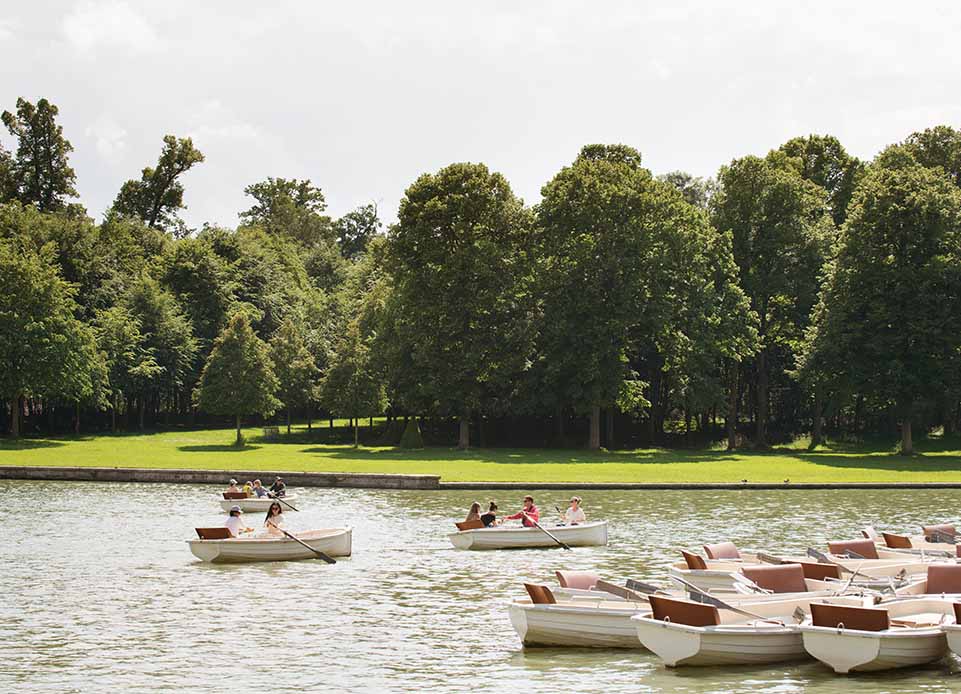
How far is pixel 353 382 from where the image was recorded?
267ft

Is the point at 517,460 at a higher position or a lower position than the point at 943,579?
higher

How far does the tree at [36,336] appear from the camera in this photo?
7838 cm

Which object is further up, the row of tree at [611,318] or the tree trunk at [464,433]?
the row of tree at [611,318]

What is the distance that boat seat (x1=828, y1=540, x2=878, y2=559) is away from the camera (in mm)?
28422

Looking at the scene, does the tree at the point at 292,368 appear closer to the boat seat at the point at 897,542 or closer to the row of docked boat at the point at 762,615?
the boat seat at the point at 897,542

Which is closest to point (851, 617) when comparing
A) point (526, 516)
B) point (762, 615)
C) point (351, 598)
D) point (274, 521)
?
point (762, 615)

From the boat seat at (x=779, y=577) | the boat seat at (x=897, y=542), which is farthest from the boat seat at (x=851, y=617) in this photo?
the boat seat at (x=897, y=542)

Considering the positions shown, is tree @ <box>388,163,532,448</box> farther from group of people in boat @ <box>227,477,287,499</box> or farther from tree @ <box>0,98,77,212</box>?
tree @ <box>0,98,77,212</box>

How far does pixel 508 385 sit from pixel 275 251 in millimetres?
51483

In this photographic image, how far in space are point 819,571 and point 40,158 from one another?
311ft

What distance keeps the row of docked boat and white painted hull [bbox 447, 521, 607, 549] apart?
9.98 m

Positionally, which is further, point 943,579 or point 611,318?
point 611,318

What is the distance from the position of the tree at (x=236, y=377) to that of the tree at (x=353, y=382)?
4359 millimetres

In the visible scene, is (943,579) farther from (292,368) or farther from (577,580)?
(292,368)
